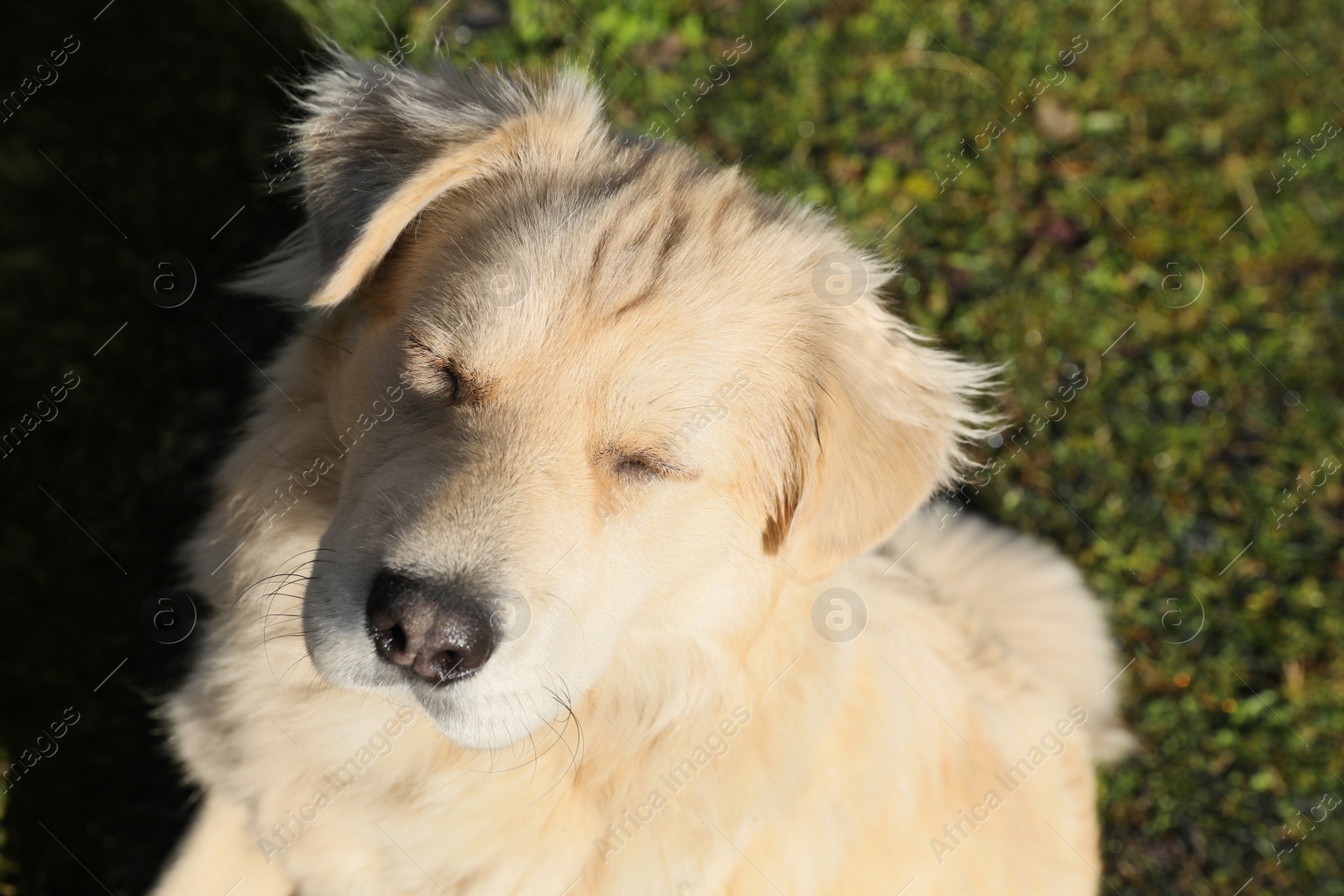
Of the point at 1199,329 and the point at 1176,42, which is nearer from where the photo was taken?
the point at 1199,329

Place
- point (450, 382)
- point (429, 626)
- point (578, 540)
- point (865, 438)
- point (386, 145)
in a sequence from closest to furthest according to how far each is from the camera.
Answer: point (429, 626), point (578, 540), point (450, 382), point (865, 438), point (386, 145)

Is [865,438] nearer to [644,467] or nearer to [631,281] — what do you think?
[644,467]

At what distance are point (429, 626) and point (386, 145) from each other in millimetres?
1444

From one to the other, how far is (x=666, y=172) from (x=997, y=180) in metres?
3.51

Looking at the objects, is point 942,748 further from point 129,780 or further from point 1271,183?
point 1271,183

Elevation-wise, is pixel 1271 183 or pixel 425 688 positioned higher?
pixel 425 688

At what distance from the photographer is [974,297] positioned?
17.1ft

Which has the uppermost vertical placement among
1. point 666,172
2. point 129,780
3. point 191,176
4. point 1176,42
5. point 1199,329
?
point 191,176

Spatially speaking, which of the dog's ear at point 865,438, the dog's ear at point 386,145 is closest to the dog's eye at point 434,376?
the dog's ear at point 386,145

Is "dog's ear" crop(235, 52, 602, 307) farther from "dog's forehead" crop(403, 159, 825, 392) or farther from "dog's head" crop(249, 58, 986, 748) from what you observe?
"dog's forehead" crop(403, 159, 825, 392)

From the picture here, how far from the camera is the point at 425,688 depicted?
2186mm

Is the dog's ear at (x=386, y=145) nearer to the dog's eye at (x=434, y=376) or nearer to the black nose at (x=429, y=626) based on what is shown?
the dog's eye at (x=434, y=376)

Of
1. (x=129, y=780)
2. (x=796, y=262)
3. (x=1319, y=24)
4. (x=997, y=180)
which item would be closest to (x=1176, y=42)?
(x=1319, y=24)

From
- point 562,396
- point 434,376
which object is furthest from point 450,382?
point 562,396
